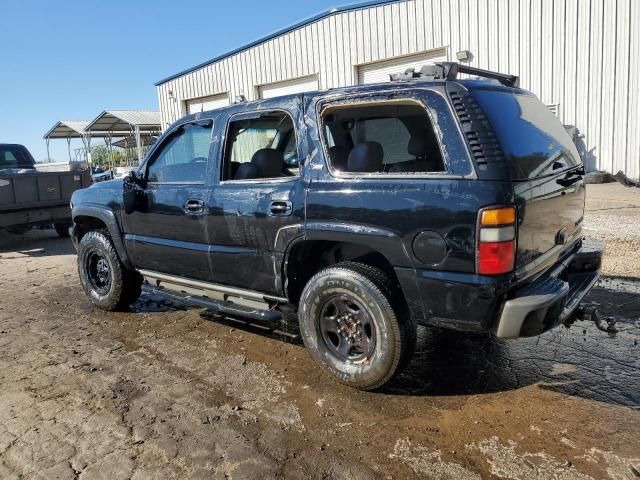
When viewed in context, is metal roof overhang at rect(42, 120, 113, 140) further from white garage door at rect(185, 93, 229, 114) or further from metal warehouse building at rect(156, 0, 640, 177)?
metal warehouse building at rect(156, 0, 640, 177)

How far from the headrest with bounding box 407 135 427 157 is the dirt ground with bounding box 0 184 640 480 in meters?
1.54

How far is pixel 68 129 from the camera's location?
32.8 m

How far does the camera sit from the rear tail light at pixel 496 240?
2.71 meters

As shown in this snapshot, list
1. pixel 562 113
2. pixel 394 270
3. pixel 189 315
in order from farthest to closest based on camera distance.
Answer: pixel 562 113
pixel 189 315
pixel 394 270

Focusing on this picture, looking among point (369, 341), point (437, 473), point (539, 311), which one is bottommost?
point (437, 473)

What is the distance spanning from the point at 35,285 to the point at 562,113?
467 inches

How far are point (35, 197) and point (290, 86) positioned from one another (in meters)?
9.87

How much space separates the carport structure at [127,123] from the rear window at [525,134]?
26318 mm

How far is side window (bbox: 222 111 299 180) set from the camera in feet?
12.9

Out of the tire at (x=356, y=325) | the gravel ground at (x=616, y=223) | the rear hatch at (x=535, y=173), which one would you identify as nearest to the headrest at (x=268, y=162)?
the tire at (x=356, y=325)

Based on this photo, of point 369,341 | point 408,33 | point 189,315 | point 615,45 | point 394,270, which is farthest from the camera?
point 408,33

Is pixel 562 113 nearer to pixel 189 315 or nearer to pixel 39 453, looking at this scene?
pixel 189 315

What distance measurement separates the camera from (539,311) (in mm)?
2799

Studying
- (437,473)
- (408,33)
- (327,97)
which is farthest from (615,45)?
(437,473)
